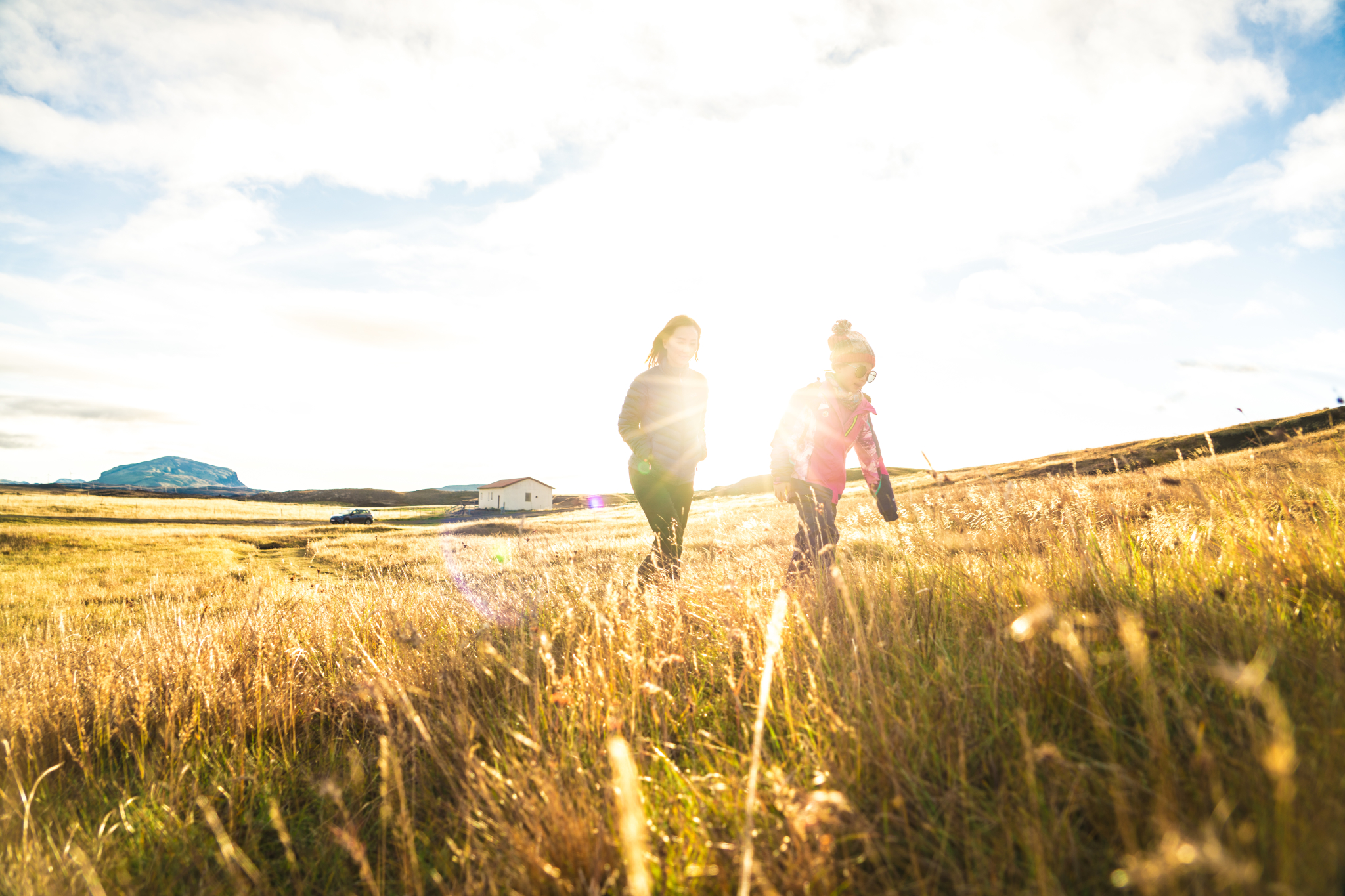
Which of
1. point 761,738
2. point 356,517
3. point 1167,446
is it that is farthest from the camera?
point 356,517

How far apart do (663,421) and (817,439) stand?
57.8 inches

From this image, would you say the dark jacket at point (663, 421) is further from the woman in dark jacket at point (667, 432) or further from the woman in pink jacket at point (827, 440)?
the woman in pink jacket at point (827, 440)

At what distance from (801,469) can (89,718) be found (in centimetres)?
517

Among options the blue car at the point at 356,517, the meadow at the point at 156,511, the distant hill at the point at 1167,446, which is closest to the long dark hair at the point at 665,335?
the distant hill at the point at 1167,446

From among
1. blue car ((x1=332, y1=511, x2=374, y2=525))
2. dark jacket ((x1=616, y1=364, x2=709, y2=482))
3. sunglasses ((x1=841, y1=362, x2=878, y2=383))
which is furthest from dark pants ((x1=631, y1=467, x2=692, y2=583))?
blue car ((x1=332, y1=511, x2=374, y2=525))

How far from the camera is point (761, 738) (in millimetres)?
1562

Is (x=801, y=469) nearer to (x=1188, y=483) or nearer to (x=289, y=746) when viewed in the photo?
(x=1188, y=483)

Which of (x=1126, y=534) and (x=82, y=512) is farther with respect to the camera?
(x=82, y=512)

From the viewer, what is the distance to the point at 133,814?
7.73 ft

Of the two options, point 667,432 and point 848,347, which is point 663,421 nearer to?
point 667,432

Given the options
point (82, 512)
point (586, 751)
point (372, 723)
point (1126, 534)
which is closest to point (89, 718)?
point (372, 723)

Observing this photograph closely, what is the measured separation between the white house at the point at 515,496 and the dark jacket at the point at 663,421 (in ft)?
258

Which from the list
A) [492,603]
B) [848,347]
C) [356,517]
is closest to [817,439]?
[848,347]

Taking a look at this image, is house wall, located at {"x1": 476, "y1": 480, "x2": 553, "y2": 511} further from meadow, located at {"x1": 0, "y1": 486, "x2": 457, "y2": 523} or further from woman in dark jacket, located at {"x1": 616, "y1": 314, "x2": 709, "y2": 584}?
woman in dark jacket, located at {"x1": 616, "y1": 314, "x2": 709, "y2": 584}
